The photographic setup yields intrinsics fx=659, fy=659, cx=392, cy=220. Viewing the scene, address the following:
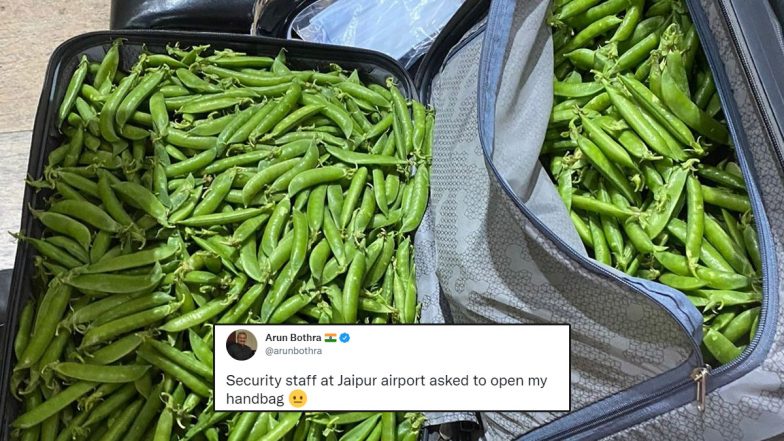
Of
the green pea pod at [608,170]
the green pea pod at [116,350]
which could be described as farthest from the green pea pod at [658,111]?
the green pea pod at [116,350]

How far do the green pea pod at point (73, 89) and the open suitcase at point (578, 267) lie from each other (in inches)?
15.5

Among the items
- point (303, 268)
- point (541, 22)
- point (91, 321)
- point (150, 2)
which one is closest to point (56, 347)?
point (91, 321)

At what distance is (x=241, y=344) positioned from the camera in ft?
3.41

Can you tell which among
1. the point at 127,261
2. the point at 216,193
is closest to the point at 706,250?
the point at 216,193

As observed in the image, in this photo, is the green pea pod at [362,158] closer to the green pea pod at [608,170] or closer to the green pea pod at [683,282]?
the green pea pod at [608,170]

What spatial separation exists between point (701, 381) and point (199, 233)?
2.62ft

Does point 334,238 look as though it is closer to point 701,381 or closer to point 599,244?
point 599,244

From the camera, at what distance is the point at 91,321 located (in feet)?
3.46

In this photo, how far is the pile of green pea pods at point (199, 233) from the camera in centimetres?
104

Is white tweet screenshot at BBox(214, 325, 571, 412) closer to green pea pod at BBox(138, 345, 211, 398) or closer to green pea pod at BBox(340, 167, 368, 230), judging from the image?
green pea pod at BBox(138, 345, 211, 398)

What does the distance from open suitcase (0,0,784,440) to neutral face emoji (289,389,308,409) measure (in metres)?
0.21

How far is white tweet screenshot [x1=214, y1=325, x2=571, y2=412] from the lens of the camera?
0.97m

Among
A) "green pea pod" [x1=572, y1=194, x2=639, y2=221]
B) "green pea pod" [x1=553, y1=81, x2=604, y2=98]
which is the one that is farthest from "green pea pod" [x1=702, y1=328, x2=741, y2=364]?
"green pea pod" [x1=553, y1=81, x2=604, y2=98]

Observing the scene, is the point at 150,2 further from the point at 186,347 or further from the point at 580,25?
the point at 580,25
